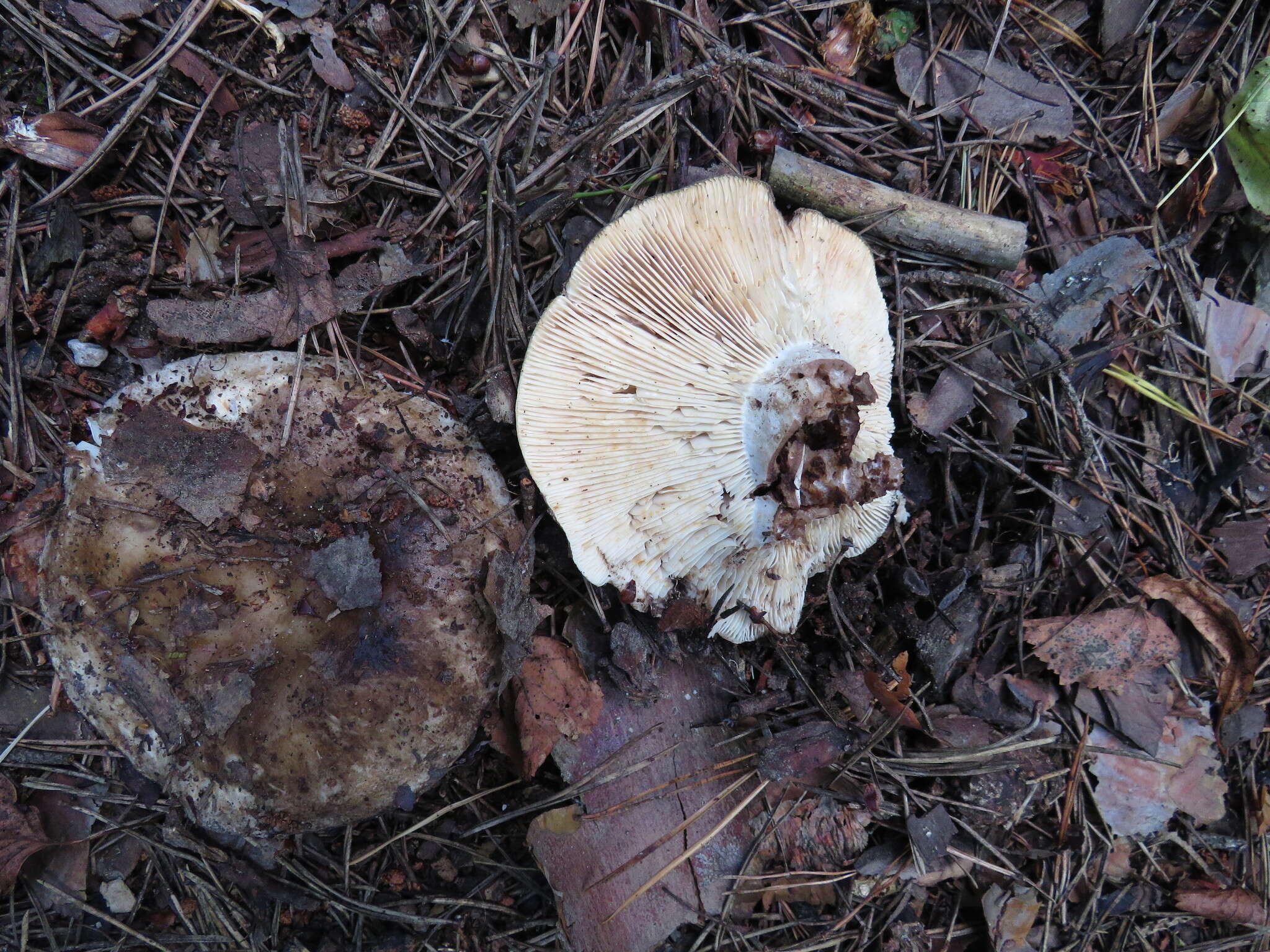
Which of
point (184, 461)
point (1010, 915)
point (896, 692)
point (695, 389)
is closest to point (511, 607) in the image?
point (695, 389)

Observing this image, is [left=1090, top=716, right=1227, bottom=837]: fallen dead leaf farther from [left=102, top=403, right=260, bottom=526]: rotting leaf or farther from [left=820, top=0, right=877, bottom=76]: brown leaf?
[left=102, top=403, right=260, bottom=526]: rotting leaf

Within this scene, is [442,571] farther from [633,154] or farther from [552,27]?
[552,27]

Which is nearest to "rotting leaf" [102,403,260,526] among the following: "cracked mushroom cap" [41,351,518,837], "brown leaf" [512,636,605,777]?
"cracked mushroom cap" [41,351,518,837]

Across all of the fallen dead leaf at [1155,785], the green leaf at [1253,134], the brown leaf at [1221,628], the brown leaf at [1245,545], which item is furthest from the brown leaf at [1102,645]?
the green leaf at [1253,134]

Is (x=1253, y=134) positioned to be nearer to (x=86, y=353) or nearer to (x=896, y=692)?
(x=896, y=692)

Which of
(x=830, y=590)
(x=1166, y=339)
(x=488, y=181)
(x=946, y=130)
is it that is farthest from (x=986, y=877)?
(x=488, y=181)

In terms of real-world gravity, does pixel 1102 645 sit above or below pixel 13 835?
above
